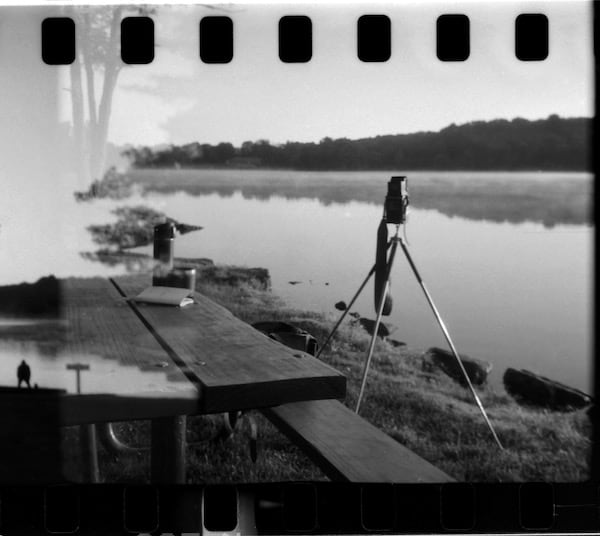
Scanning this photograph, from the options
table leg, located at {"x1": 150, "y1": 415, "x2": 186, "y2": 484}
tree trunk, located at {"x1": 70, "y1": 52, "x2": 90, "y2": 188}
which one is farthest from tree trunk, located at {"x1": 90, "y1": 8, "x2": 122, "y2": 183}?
table leg, located at {"x1": 150, "y1": 415, "x2": 186, "y2": 484}

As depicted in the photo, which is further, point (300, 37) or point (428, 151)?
point (428, 151)

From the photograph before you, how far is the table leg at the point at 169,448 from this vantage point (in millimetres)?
1538

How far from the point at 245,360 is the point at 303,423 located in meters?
0.30

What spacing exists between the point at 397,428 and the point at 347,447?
611 mm

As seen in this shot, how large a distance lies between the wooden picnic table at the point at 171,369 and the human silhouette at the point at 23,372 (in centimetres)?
15

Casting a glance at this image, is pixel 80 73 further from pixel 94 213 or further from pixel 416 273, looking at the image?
pixel 416 273

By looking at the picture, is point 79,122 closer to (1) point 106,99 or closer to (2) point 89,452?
(1) point 106,99

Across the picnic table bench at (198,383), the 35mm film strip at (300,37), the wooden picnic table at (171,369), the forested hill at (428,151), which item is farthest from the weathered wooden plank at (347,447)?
the 35mm film strip at (300,37)

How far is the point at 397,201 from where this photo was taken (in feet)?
6.26

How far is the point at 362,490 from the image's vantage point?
171 cm

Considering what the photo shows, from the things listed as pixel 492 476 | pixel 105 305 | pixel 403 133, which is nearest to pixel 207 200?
pixel 105 305

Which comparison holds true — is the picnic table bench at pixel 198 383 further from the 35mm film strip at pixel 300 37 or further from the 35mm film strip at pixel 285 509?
the 35mm film strip at pixel 300 37

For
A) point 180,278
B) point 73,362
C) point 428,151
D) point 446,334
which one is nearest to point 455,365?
point 446,334

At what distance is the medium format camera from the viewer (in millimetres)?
1906
